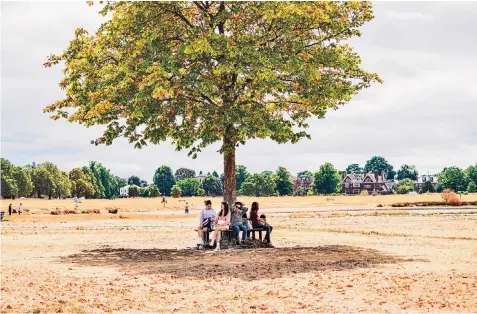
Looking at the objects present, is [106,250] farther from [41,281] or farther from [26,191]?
[26,191]

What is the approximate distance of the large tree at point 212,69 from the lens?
22094 mm

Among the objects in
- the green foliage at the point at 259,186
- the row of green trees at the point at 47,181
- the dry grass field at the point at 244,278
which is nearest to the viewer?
the dry grass field at the point at 244,278

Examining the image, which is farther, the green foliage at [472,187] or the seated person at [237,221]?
the green foliage at [472,187]

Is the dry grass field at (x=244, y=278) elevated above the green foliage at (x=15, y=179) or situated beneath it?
situated beneath

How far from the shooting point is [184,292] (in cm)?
1403

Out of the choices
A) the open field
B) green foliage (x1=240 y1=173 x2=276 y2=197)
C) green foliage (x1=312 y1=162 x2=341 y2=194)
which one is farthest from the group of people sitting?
green foliage (x1=312 y1=162 x2=341 y2=194)

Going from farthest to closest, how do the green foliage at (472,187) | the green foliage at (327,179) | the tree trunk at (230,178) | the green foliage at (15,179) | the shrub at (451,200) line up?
the green foliage at (327,179) < the green foliage at (472,187) < the green foliage at (15,179) < the shrub at (451,200) < the tree trunk at (230,178)

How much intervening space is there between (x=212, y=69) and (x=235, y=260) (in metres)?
7.09

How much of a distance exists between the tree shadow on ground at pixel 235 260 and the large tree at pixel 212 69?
13.9 ft

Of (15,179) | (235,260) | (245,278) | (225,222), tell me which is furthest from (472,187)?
(245,278)

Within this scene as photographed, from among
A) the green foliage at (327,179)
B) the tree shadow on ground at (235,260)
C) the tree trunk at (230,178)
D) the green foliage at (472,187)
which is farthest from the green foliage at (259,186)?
the tree shadow on ground at (235,260)

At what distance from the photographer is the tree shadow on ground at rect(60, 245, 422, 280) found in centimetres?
1741

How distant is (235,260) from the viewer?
65.3 ft

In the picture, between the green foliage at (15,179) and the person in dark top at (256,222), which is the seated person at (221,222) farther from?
the green foliage at (15,179)
